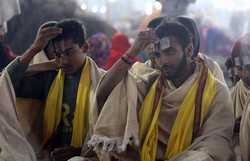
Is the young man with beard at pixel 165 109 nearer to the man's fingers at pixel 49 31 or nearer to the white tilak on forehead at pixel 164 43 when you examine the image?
the white tilak on forehead at pixel 164 43

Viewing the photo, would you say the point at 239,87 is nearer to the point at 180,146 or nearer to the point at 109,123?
the point at 180,146

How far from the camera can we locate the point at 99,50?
6723 mm

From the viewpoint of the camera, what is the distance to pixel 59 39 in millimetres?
4285

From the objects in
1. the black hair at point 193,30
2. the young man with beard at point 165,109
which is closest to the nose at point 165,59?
the young man with beard at point 165,109

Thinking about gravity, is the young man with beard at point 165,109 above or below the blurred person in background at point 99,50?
above

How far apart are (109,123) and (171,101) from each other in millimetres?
450

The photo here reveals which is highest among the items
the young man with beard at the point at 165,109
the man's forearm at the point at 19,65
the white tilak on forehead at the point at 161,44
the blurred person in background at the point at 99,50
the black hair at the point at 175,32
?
the black hair at the point at 175,32

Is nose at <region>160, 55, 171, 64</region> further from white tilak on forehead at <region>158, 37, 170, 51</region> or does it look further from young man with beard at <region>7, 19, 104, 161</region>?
young man with beard at <region>7, 19, 104, 161</region>

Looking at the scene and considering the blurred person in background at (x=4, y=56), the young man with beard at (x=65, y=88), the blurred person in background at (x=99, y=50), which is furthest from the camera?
the blurred person in background at (x=99, y=50)

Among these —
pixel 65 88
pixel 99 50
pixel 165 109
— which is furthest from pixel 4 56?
pixel 165 109

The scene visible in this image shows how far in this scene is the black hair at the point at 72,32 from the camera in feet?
14.1

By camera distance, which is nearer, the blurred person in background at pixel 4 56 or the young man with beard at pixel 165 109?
the young man with beard at pixel 165 109

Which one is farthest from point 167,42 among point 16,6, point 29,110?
point 16,6

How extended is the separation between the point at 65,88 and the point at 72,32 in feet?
1.40
